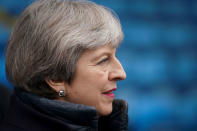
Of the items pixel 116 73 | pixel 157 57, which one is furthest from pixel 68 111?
pixel 157 57

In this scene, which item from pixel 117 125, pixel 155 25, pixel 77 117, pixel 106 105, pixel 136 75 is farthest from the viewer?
pixel 155 25

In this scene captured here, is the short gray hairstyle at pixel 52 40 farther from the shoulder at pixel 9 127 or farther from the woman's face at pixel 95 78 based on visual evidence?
the shoulder at pixel 9 127

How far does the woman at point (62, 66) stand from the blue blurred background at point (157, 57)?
7.60ft

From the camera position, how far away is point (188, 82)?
13.8 feet

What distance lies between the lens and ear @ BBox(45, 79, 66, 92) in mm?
1309

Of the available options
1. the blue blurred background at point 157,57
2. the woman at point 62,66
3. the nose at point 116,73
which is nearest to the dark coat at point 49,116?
the woman at point 62,66

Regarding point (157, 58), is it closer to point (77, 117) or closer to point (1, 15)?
point (1, 15)

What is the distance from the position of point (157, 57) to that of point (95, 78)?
2910mm

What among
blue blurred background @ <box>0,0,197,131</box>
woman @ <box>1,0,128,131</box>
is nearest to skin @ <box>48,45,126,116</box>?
woman @ <box>1,0,128,131</box>

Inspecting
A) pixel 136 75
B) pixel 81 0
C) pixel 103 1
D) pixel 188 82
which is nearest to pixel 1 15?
pixel 103 1

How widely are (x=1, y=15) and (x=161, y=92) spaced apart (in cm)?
234

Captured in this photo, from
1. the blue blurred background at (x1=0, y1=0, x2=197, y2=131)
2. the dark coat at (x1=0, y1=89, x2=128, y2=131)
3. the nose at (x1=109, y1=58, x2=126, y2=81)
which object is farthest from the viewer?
the blue blurred background at (x1=0, y1=0, x2=197, y2=131)

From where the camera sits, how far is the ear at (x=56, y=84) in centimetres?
131

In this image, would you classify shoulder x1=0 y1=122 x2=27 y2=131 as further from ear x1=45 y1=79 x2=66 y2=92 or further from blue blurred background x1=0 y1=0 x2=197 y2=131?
blue blurred background x1=0 y1=0 x2=197 y2=131
